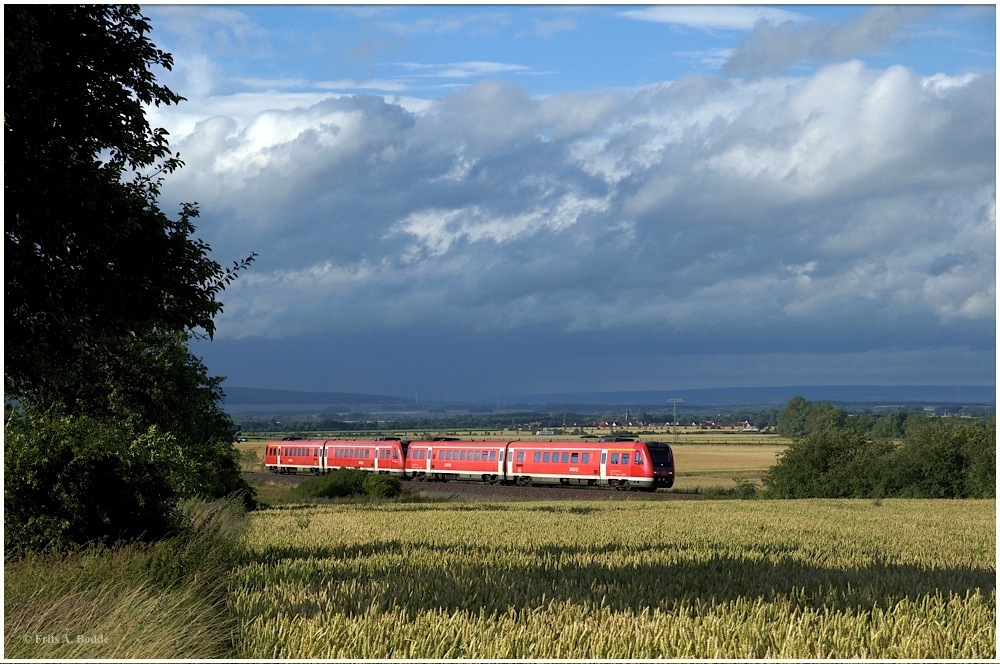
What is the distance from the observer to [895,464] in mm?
57500

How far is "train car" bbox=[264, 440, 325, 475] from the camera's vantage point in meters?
68.9

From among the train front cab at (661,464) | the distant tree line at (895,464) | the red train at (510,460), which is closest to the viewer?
the train front cab at (661,464)

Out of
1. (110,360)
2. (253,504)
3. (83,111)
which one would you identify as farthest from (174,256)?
(253,504)

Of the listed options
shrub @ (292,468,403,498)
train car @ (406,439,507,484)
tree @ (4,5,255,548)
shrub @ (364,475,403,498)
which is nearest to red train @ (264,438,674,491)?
train car @ (406,439,507,484)

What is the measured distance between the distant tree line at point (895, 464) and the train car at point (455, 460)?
16449 millimetres

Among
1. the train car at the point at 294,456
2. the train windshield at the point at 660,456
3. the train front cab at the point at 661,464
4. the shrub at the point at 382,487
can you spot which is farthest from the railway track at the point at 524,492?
the train car at the point at 294,456

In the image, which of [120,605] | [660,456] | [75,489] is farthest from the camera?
[660,456]

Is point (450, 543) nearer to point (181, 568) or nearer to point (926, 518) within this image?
point (181, 568)

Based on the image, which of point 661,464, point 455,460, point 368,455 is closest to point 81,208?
point 661,464

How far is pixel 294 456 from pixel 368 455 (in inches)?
417

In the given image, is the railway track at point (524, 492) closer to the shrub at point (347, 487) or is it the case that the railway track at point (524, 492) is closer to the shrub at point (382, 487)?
the shrub at point (382, 487)

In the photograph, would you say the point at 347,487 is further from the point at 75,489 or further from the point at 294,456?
the point at 75,489

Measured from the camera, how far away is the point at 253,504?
36281 mm

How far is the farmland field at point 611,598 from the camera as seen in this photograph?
750 centimetres
